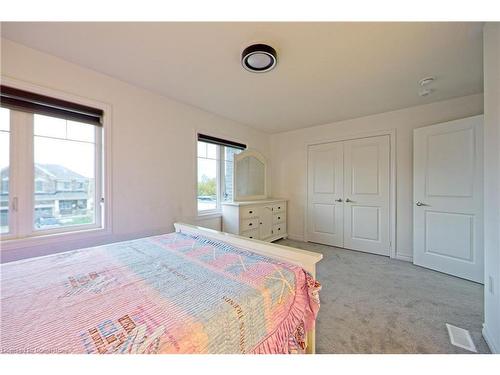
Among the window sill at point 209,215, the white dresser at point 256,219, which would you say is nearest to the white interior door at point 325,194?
the white dresser at point 256,219

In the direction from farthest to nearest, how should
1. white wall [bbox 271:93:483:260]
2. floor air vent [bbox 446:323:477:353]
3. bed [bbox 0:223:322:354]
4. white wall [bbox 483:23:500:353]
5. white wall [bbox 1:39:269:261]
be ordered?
white wall [bbox 271:93:483:260]
white wall [bbox 1:39:269:261]
floor air vent [bbox 446:323:477:353]
white wall [bbox 483:23:500:353]
bed [bbox 0:223:322:354]

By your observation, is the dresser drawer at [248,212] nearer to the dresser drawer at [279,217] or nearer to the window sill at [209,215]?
the window sill at [209,215]

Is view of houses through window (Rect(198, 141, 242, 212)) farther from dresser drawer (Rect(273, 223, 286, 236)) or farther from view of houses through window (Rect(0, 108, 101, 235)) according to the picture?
view of houses through window (Rect(0, 108, 101, 235))

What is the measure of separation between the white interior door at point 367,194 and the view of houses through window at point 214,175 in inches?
78.7

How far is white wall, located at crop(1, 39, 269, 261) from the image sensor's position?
5.77 feet

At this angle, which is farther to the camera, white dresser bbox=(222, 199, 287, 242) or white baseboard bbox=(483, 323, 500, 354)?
white dresser bbox=(222, 199, 287, 242)

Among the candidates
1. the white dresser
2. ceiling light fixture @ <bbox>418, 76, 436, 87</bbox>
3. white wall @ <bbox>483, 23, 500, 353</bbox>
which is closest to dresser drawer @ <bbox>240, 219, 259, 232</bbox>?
the white dresser

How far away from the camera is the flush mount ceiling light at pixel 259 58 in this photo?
1634 mm
